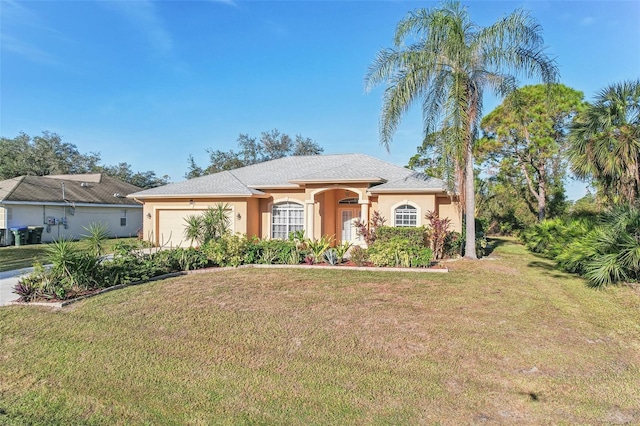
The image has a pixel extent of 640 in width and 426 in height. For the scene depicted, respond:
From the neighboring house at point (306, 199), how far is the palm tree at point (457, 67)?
250 cm

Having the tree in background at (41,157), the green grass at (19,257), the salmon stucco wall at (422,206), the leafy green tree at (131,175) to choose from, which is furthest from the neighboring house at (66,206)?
the leafy green tree at (131,175)

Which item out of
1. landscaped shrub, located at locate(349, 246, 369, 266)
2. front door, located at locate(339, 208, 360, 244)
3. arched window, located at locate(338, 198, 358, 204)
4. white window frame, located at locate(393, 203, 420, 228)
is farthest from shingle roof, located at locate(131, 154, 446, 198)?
landscaped shrub, located at locate(349, 246, 369, 266)

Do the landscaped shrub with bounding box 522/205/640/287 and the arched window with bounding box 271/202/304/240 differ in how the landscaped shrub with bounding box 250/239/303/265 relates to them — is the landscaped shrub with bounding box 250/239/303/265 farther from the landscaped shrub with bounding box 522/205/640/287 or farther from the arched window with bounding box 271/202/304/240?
the landscaped shrub with bounding box 522/205/640/287

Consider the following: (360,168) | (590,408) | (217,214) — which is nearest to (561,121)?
(360,168)

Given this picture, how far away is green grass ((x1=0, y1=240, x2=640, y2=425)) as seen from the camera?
407 cm

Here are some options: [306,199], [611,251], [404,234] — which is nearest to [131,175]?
[306,199]

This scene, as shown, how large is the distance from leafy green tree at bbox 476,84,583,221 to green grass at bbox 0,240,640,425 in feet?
58.5

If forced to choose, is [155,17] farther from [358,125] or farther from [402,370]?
[402,370]

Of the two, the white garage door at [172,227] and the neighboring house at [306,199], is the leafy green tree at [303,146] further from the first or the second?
the white garage door at [172,227]

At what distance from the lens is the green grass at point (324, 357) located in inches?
160

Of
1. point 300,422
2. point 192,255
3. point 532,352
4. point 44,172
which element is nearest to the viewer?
point 300,422

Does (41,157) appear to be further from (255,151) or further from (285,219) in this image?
(285,219)

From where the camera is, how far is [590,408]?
407cm

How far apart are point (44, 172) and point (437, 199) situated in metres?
47.0
